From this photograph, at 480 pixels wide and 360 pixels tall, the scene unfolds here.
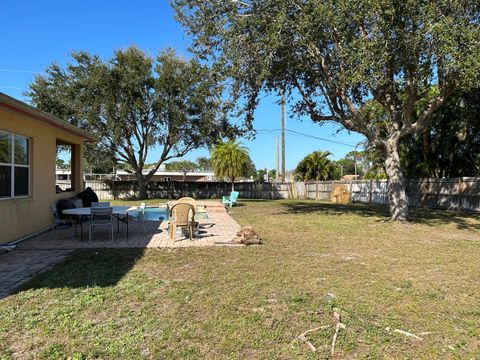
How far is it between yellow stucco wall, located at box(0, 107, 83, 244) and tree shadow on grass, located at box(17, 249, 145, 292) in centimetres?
195

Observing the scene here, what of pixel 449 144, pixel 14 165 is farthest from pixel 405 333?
pixel 449 144

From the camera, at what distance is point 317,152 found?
112ft

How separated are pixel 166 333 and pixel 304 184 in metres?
28.6

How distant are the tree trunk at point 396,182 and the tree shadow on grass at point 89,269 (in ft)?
28.4

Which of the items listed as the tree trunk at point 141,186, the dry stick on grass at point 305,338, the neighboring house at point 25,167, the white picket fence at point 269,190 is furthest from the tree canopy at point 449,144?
the tree trunk at point 141,186

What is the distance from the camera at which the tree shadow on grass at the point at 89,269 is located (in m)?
5.26

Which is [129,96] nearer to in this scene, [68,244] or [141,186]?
[141,186]

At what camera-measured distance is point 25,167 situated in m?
9.12

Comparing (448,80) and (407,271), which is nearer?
(407,271)

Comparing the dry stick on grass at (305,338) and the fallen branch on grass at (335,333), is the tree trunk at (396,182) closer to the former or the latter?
the fallen branch on grass at (335,333)

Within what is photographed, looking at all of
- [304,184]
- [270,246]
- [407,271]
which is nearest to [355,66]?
[270,246]

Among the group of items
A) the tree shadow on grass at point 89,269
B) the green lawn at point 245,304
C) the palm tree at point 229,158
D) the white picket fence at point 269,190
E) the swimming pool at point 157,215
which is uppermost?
the palm tree at point 229,158

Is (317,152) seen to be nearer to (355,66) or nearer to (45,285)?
(355,66)

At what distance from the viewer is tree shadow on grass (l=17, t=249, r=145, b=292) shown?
5.26 m
